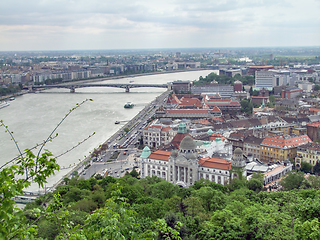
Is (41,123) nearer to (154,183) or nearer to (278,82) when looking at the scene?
(154,183)

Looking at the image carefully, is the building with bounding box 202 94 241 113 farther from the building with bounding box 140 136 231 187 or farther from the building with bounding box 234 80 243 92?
the building with bounding box 140 136 231 187

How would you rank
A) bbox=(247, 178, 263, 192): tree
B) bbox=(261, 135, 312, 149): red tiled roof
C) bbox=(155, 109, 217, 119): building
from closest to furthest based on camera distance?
bbox=(247, 178, 263, 192): tree
bbox=(261, 135, 312, 149): red tiled roof
bbox=(155, 109, 217, 119): building

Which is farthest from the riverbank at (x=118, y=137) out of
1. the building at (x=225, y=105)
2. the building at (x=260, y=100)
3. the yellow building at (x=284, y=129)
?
the building at (x=260, y=100)

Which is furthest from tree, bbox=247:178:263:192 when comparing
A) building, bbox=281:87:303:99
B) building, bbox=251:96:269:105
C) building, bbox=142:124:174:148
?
building, bbox=281:87:303:99

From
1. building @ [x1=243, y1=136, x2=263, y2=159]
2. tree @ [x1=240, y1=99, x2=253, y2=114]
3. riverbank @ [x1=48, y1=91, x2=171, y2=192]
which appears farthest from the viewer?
tree @ [x1=240, y1=99, x2=253, y2=114]

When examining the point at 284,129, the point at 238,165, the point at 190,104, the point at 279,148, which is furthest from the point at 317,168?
the point at 190,104

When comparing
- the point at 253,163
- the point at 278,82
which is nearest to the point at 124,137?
the point at 253,163
